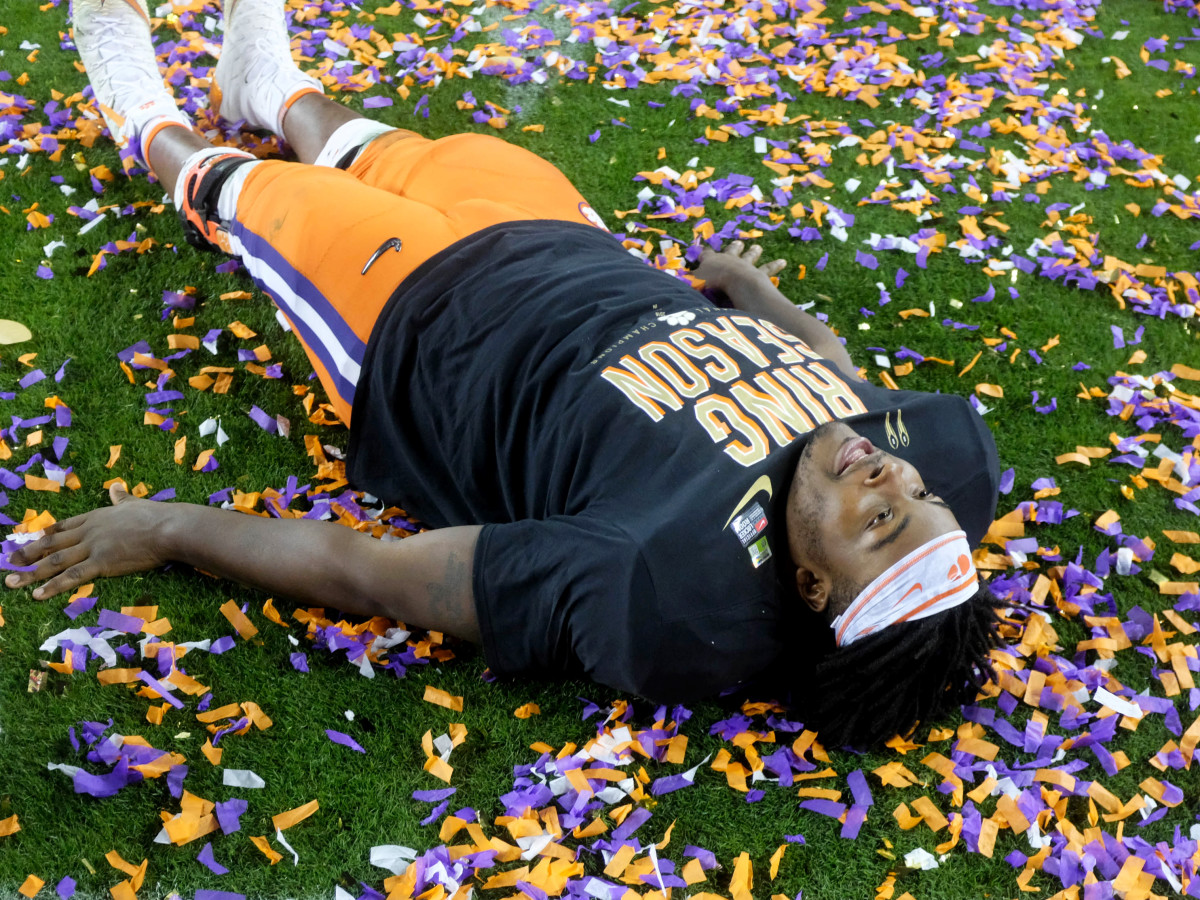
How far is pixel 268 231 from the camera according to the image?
3.12 metres

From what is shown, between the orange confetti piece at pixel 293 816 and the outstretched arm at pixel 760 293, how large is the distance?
7.39 ft

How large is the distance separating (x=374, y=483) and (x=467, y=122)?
8.52 feet

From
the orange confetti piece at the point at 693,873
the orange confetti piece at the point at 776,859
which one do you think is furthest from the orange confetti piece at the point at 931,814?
the orange confetti piece at the point at 693,873

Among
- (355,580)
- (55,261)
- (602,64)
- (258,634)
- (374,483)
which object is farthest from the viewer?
(602,64)

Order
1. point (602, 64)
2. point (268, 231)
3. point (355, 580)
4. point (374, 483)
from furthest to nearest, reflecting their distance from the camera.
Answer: point (602, 64) → point (268, 231) → point (374, 483) → point (355, 580)

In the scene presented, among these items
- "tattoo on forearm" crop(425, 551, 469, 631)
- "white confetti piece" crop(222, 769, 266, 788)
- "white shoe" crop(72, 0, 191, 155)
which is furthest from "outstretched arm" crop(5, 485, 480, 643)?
"white shoe" crop(72, 0, 191, 155)

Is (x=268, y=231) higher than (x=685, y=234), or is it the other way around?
(x=268, y=231)

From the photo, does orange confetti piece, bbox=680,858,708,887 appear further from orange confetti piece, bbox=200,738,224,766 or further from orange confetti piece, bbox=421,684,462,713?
orange confetti piece, bbox=200,738,224,766

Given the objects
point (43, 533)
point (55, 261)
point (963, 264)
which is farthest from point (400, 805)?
point (963, 264)

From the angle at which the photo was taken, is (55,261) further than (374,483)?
Yes

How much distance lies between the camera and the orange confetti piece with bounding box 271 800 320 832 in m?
2.36

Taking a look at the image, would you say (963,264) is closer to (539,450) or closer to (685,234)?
(685,234)

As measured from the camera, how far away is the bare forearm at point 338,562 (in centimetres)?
232

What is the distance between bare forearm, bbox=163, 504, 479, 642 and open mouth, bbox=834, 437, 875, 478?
97cm
